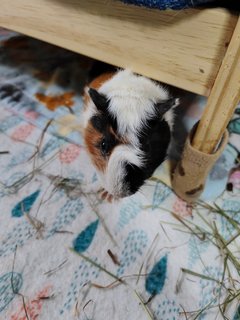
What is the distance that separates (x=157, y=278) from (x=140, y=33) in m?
0.64

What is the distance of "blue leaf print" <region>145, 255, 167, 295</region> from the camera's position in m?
0.85

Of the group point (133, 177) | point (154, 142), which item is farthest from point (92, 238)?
point (154, 142)

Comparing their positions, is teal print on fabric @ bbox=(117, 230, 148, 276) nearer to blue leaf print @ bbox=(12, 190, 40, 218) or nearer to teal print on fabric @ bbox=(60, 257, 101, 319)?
teal print on fabric @ bbox=(60, 257, 101, 319)

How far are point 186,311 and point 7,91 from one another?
104cm

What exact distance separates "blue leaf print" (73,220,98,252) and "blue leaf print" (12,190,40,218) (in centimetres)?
19

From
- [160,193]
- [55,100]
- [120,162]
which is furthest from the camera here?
[55,100]

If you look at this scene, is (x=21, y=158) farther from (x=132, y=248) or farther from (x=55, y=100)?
(x=132, y=248)

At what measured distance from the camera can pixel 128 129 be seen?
830mm

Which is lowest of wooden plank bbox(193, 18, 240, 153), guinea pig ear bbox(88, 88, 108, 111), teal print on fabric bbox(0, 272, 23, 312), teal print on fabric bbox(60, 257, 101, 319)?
teal print on fabric bbox(0, 272, 23, 312)

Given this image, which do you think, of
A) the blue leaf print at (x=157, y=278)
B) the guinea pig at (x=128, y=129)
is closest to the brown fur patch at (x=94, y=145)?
the guinea pig at (x=128, y=129)

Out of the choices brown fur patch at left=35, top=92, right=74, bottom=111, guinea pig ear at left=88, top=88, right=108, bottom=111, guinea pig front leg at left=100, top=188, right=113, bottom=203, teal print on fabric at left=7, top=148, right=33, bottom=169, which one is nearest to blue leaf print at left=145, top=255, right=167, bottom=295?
guinea pig front leg at left=100, top=188, right=113, bottom=203

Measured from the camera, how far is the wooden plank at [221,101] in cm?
66

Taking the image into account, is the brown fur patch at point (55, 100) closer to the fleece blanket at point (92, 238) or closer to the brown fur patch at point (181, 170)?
the fleece blanket at point (92, 238)

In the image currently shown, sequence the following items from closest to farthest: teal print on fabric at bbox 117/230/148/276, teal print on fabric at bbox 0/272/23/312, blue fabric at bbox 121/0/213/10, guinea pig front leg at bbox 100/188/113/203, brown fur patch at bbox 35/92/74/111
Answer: blue fabric at bbox 121/0/213/10, teal print on fabric at bbox 0/272/23/312, teal print on fabric at bbox 117/230/148/276, guinea pig front leg at bbox 100/188/113/203, brown fur patch at bbox 35/92/74/111
